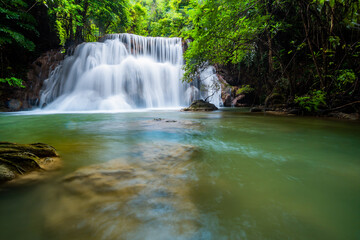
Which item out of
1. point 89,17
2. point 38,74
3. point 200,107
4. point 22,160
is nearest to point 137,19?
point 89,17

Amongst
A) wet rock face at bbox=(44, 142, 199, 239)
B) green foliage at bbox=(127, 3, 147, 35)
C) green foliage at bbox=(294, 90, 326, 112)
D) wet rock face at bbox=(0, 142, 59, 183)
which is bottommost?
wet rock face at bbox=(44, 142, 199, 239)

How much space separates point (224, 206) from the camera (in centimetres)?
99

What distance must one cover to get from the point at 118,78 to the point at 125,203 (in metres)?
12.8

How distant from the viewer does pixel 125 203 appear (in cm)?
103

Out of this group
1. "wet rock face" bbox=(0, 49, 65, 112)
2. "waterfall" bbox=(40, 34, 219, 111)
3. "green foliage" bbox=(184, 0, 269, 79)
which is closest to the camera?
"green foliage" bbox=(184, 0, 269, 79)

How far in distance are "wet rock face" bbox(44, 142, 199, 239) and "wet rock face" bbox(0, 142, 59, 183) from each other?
14.7 inches

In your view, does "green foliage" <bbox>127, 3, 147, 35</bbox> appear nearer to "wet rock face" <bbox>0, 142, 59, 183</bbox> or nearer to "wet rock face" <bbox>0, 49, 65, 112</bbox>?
"wet rock face" <bbox>0, 49, 65, 112</bbox>

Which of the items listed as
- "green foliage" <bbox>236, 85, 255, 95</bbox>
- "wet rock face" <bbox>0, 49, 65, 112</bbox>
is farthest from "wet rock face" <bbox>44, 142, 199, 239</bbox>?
"wet rock face" <bbox>0, 49, 65, 112</bbox>

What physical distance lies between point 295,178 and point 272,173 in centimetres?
17

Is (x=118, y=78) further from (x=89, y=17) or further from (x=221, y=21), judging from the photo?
(x=221, y=21)

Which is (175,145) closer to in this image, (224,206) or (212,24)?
(224,206)

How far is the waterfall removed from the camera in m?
11.5

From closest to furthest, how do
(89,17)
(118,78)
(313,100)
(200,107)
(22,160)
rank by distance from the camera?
(22,160) → (313,100) → (200,107) → (118,78) → (89,17)

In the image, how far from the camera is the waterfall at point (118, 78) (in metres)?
11.5
